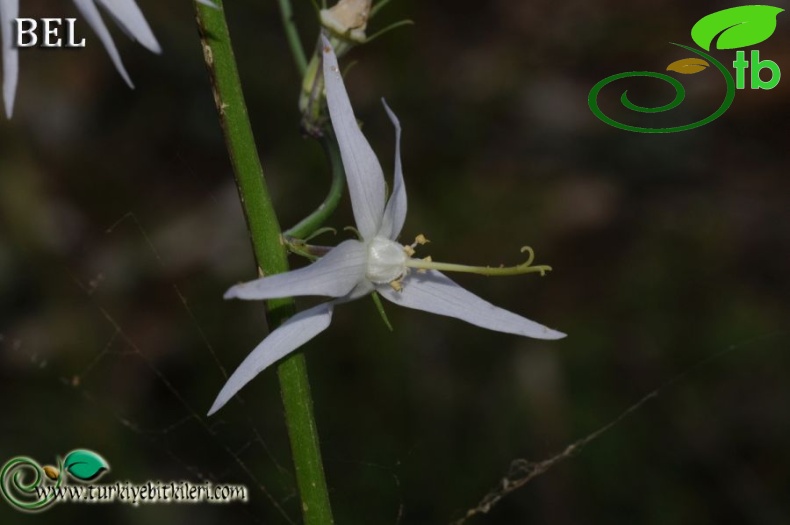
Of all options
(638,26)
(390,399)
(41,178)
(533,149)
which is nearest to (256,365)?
(390,399)

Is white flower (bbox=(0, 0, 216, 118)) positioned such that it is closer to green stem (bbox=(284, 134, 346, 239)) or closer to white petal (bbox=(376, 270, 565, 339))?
green stem (bbox=(284, 134, 346, 239))

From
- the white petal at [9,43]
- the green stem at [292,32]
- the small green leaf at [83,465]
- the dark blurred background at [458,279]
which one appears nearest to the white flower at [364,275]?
the green stem at [292,32]

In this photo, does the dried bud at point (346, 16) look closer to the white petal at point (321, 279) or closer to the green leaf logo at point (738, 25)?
the white petal at point (321, 279)

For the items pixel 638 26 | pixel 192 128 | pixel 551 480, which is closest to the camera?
pixel 551 480

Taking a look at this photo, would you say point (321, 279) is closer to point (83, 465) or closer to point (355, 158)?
point (355, 158)

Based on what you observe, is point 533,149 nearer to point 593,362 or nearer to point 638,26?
point 638,26

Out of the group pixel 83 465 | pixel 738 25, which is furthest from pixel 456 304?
pixel 738 25

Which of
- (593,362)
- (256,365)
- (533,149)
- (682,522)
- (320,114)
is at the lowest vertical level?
(682,522)
